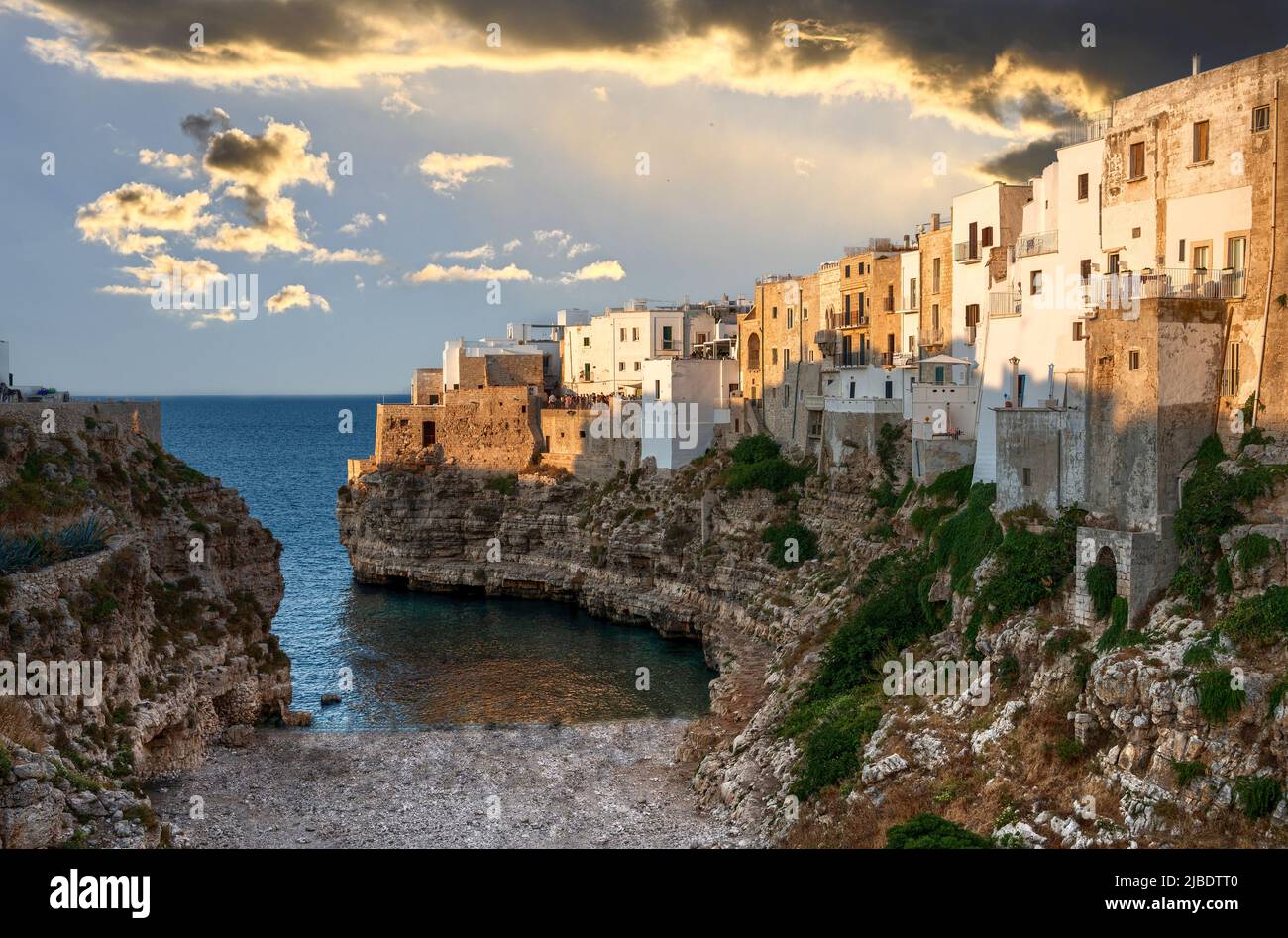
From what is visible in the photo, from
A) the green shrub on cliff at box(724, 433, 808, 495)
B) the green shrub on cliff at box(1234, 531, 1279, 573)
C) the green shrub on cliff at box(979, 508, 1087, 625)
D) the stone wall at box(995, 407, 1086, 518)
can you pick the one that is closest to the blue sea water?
the green shrub on cliff at box(724, 433, 808, 495)

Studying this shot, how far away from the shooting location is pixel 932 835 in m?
20.9

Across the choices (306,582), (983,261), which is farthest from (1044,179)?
(306,582)

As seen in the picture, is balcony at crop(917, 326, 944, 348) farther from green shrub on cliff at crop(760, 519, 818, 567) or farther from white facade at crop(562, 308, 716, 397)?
white facade at crop(562, 308, 716, 397)

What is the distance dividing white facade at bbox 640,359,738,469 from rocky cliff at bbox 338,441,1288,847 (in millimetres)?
7462

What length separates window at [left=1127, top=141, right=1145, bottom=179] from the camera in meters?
28.2

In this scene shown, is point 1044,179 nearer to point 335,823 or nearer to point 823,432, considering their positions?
point 823,432

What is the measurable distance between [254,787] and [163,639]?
518cm

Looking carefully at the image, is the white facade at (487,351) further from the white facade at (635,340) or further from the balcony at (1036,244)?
the balcony at (1036,244)

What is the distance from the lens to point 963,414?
135 feet

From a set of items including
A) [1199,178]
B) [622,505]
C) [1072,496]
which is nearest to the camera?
[1199,178]

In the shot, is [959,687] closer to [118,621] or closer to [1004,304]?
[1004,304]

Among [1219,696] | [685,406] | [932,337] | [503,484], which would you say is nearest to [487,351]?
[503,484]

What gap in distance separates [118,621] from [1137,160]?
27844mm

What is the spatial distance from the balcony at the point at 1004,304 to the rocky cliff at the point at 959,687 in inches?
220
